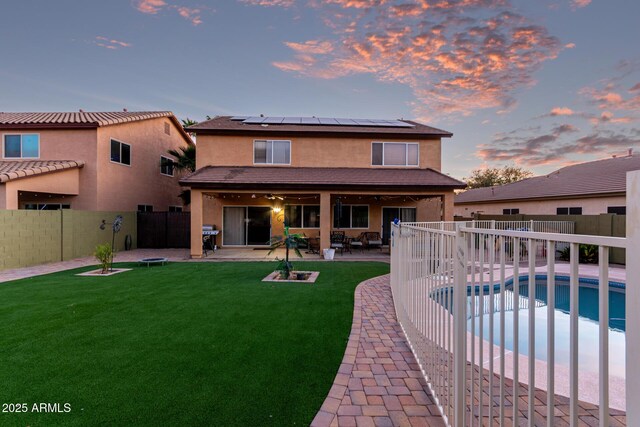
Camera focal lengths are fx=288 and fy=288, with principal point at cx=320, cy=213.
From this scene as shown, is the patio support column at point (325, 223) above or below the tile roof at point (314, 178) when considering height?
below

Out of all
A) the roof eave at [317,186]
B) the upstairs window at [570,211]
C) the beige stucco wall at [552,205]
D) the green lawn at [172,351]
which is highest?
the roof eave at [317,186]

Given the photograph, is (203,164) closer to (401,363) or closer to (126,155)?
(126,155)

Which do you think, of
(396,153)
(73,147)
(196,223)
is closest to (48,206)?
(73,147)

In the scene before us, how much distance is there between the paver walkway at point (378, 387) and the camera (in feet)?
9.34

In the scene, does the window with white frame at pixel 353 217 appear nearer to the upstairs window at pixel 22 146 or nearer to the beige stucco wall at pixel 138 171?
the beige stucco wall at pixel 138 171

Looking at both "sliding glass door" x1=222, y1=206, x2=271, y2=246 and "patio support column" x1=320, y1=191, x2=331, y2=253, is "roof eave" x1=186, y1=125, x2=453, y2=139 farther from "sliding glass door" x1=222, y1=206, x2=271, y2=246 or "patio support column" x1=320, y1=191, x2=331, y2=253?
"patio support column" x1=320, y1=191, x2=331, y2=253

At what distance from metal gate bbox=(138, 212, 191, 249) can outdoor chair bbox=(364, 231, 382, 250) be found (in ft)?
34.6

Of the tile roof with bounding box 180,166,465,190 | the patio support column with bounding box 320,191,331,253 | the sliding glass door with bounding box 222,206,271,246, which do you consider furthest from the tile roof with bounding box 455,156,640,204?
the sliding glass door with bounding box 222,206,271,246

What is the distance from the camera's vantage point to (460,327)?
2398 millimetres

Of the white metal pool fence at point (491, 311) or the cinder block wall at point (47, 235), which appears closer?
the white metal pool fence at point (491, 311)

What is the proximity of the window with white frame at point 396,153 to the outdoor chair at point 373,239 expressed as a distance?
12.9 ft

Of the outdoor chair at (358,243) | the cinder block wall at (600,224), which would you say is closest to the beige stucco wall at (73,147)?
the outdoor chair at (358,243)

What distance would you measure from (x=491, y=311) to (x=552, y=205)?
22.9 meters

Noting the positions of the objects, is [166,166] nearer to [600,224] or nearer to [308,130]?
[308,130]
